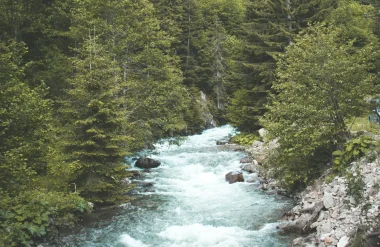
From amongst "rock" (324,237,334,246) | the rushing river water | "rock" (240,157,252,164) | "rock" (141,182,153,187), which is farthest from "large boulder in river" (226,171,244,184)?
"rock" (324,237,334,246)

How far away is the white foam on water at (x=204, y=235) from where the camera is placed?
1050cm

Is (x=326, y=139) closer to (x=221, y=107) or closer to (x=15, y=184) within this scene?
(x=15, y=184)

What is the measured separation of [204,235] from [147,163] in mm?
10579

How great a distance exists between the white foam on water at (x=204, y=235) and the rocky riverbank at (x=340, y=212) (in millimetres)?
1463

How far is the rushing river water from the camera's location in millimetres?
10750

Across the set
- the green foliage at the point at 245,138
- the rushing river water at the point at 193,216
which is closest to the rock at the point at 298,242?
the rushing river water at the point at 193,216

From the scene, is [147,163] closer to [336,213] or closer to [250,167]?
[250,167]

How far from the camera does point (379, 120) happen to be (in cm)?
1509

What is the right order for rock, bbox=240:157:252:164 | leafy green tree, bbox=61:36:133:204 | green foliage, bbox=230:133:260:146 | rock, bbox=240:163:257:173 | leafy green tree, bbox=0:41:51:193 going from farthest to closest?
green foliage, bbox=230:133:260:146 < rock, bbox=240:157:252:164 < rock, bbox=240:163:257:173 < leafy green tree, bbox=61:36:133:204 < leafy green tree, bbox=0:41:51:193

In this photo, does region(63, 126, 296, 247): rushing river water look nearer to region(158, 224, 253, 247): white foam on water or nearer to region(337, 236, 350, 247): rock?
region(158, 224, 253, 247): white foam on water

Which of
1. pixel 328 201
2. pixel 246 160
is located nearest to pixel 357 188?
pixel 328 201

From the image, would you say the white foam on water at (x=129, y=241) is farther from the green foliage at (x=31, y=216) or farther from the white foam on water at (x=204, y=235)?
the green foliage at (x=31, y=216)

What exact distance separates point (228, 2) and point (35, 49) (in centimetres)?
3750

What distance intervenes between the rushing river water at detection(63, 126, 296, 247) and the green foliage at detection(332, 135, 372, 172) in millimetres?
2719
